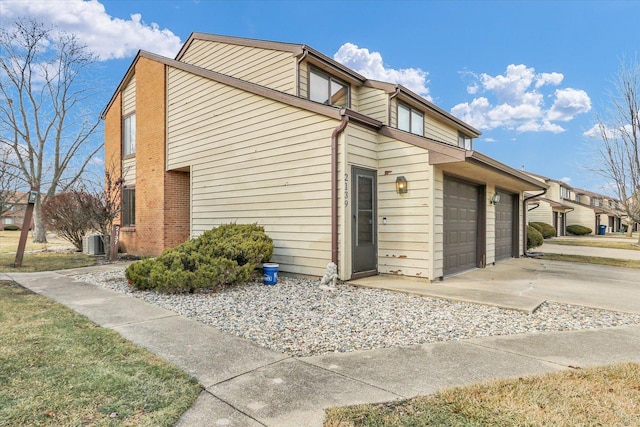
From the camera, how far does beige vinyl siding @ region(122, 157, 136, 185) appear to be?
1283 cm

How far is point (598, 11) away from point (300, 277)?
1318cm

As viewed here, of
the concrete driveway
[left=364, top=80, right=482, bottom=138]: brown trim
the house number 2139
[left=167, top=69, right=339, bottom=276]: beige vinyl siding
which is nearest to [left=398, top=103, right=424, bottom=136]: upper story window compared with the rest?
[left=364, top=80, right=482, bottom=138]: brown trim

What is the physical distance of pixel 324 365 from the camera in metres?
3.17

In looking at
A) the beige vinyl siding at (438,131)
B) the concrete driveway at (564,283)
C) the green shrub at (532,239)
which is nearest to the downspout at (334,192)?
the concrete driveway at (564,283)

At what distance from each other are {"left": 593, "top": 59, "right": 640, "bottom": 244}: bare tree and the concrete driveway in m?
11.2

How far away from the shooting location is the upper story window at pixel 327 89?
943cm

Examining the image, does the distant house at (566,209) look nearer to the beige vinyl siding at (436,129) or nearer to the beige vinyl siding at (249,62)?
the beige vinyl siding at (436,129)

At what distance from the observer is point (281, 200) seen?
8039 mm

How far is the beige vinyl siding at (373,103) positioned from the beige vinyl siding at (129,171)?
8456mm

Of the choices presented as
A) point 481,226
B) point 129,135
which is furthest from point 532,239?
point 129,135

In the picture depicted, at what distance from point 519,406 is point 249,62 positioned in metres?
10.5

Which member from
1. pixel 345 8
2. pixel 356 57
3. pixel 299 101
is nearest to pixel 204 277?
pixel 299 101

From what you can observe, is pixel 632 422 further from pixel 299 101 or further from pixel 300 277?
pixel 299 101

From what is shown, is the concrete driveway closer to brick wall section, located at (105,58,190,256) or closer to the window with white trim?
brick wall section, located at (105,58,190,256)
